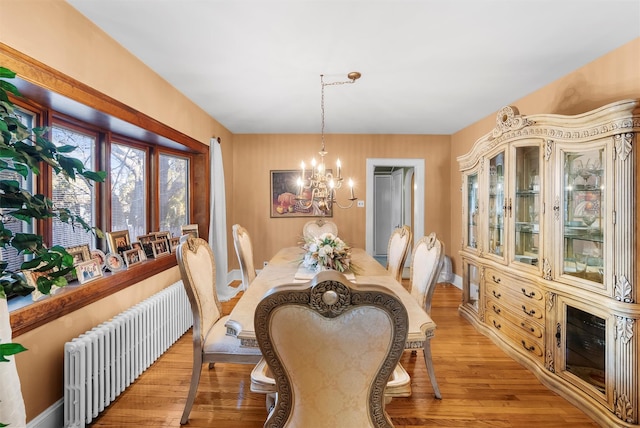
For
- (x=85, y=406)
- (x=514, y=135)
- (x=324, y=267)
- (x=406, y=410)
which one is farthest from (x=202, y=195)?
(x=514, y=135)

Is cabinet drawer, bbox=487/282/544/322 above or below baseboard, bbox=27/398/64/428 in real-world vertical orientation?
above

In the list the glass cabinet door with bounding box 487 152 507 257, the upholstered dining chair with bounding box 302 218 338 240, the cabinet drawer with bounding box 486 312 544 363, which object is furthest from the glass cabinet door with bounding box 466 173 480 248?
the upholstered dining chair with bounding box 302 218 338 240

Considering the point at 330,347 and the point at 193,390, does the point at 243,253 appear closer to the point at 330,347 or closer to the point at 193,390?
the point at 193,390

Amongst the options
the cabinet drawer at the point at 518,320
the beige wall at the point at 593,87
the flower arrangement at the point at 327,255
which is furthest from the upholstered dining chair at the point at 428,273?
the beige wall at the point at 593,87

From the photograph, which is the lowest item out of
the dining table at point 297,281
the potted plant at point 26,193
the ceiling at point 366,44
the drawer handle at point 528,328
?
the drawer handle at point 528,328

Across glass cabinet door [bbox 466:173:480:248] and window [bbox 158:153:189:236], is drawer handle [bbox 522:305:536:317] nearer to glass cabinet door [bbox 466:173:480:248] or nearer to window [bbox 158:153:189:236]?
glass cabinet door [bbox 466:173:480:248]

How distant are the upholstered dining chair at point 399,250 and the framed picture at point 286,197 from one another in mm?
1998

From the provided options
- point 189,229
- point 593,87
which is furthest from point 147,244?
point 593,87

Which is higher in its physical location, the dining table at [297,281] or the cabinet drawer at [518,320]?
the dining table at [297,281]

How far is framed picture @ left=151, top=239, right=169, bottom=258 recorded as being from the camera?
2865mm

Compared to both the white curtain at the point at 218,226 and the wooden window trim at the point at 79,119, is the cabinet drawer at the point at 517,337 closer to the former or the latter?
the white curtain at the point at 218,226

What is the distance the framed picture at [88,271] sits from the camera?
6.43ft

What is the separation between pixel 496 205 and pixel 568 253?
93 cm

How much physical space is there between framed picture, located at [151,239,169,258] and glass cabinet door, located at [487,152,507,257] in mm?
3192
